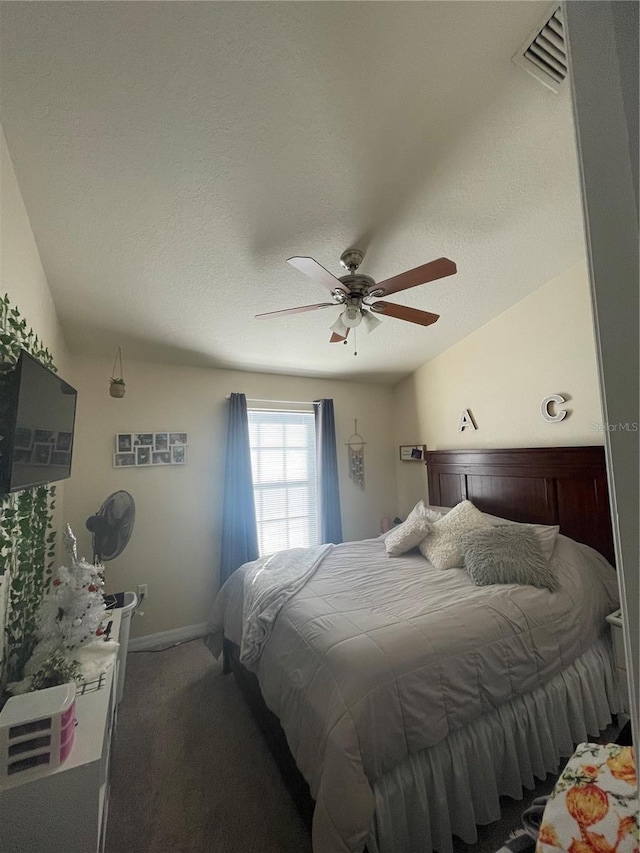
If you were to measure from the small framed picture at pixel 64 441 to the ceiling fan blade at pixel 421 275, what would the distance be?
1702 mm

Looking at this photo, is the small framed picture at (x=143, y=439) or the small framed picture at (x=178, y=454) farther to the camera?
the small framed picture at (x=178, y=454)

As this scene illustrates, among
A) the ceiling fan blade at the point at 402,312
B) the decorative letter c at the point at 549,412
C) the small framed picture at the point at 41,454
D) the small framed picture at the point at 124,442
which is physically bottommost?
the small framed picture at the point at 41,454

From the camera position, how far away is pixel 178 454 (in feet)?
10.0

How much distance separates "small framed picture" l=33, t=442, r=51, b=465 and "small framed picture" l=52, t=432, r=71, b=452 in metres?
0.13

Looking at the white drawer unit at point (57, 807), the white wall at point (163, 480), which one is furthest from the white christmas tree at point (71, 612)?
the white wall at point (163, 480)

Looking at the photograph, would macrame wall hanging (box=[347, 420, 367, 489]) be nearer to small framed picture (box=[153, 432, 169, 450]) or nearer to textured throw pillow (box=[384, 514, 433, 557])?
textured throw pillow (box=[384, 514, 433, 557])

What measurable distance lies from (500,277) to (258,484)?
2.76 m

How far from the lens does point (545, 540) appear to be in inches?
88.4

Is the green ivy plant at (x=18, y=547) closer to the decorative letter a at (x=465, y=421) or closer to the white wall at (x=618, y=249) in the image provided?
the white wall at (x=618, y=249)

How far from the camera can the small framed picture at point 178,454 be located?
9.94ft

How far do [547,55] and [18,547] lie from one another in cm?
271

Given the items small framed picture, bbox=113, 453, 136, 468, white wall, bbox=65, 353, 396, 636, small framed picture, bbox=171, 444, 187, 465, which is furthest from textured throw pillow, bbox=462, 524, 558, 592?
small framed picture, bbox=113, 453, 136, 468

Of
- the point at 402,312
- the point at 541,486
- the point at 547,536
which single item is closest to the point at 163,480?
the point at 402,312

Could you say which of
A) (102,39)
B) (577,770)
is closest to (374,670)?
(577,770)
